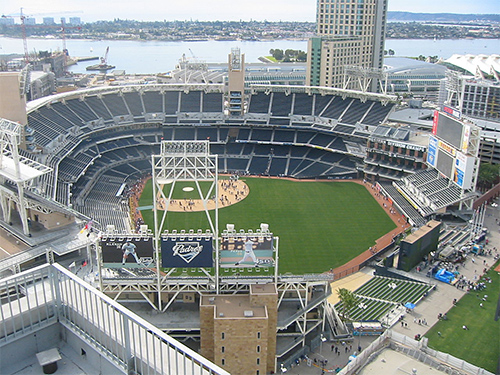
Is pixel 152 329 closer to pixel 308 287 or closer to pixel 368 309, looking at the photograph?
pixel 308 287

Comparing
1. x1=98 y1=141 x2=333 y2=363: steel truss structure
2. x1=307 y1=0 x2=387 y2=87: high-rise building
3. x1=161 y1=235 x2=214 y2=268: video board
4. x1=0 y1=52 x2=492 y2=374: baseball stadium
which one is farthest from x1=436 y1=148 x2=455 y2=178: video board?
x1=307 y1=0 x2=387 y2=87: high-rise building

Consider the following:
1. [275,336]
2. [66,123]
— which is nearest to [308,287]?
[275,336]

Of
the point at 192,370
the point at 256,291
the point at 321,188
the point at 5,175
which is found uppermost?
the point at 192,370

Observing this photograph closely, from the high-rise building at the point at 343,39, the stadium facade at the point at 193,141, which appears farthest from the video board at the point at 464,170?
the high-rise building at the point at 343,39

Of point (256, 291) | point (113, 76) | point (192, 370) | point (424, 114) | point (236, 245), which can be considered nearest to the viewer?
point (192, 370)

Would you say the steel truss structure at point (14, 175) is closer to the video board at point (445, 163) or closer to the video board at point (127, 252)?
the video board at point (127, 252)

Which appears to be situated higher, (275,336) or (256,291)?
(256,291)

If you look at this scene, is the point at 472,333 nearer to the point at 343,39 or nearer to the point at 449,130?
the point at 449,130
